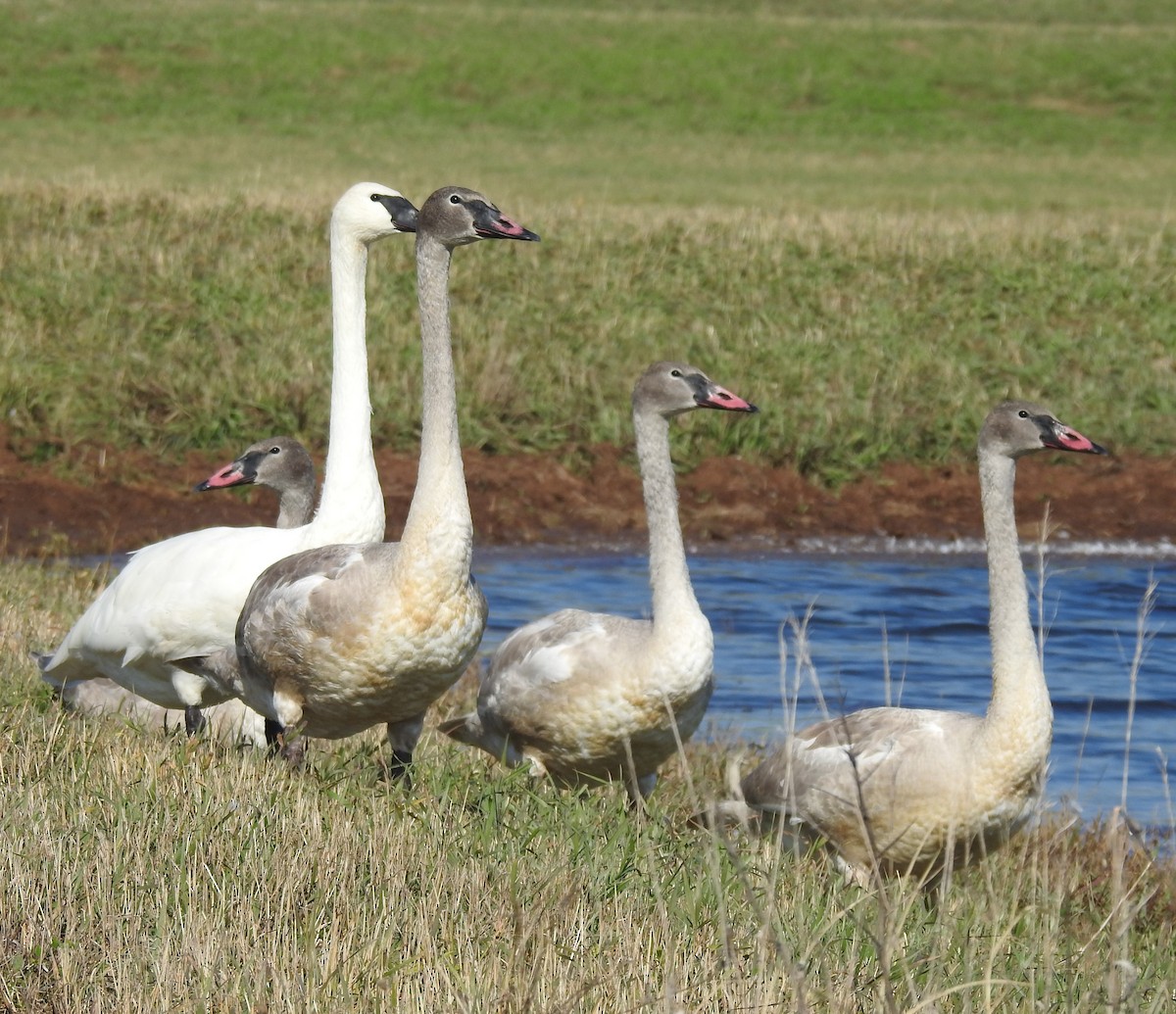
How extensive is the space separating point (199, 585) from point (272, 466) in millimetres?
1474

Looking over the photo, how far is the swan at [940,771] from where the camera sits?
18.1 ft

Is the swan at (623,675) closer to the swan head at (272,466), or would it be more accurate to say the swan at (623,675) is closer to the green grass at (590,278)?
the swan head at (272,466)

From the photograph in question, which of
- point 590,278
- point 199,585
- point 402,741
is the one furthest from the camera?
point 590,278

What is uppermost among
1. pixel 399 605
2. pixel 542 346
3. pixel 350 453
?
pixel 350 453

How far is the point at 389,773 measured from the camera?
5.88 m

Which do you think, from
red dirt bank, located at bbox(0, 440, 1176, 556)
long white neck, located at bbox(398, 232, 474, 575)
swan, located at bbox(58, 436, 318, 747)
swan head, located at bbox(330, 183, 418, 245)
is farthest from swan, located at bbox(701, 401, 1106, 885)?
red dirt bank, located at bbox(0, 440, 1176, 556)

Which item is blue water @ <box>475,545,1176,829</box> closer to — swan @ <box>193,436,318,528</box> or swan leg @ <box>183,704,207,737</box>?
swan @ <box>193,436,318,528</box>

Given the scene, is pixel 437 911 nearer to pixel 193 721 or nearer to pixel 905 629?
pixel 193 721

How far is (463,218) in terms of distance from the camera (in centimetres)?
611

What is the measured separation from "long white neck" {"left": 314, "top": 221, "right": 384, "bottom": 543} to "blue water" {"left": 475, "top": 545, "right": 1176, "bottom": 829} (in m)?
2.63

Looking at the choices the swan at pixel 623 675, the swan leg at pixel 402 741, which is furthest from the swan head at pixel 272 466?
the swan leg at pixel 402 741

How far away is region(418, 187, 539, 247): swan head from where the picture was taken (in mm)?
6047

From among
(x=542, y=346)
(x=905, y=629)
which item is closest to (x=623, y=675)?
(x=905, y=629)

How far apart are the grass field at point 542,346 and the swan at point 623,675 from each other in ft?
0.98
